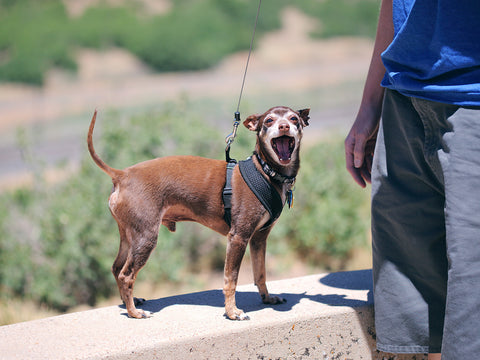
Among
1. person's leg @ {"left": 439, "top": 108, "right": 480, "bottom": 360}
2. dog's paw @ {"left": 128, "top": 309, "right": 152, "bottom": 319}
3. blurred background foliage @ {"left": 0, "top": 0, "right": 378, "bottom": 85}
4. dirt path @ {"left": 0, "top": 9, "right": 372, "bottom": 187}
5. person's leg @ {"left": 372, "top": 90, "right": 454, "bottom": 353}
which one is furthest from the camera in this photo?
blurred background foliage @ {"left": 0, "top": 0, "right": 378, "bottom": 85}

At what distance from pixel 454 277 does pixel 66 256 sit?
4005 millimetres

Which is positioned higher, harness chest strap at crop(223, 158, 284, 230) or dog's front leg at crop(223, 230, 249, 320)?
harness chest strap at crop(223, 158, 284, 230)

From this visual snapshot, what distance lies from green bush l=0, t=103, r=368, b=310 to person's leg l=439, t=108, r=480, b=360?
3.60 metres

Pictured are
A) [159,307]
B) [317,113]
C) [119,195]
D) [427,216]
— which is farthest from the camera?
[317,113]

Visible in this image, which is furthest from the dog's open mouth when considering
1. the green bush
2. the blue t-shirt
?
the green bush

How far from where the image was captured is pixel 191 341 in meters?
2.61

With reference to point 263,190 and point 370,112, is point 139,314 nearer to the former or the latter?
point 263,190

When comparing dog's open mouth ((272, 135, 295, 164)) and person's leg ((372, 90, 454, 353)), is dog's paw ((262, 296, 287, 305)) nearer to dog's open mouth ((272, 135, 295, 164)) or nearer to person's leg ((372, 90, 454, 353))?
person's leg ((372, 90, 454, 353))

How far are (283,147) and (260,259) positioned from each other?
66 cm

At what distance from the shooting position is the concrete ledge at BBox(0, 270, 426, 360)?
8.43ft

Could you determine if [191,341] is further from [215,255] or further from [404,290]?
[215,255]

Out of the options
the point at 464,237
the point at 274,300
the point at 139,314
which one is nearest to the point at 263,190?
the point at 274,300

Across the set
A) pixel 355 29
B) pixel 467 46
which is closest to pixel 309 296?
pixel 467 46

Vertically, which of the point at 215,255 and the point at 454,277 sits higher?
the point at 454,277
